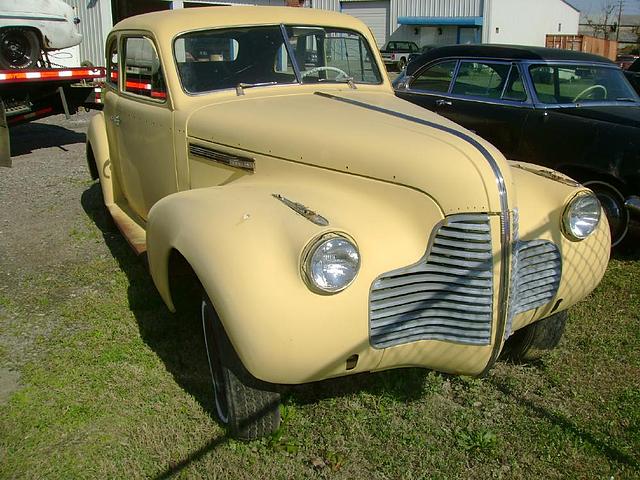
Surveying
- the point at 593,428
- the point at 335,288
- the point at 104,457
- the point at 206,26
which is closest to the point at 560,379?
the point at 593,428

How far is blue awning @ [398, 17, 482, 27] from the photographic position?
33.0 meters

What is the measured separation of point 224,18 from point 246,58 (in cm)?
30

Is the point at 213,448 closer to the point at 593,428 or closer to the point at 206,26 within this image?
the point at 593,428

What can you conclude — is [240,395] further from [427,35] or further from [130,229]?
[427,35]

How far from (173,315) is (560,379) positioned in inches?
92.1

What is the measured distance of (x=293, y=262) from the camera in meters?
2.38

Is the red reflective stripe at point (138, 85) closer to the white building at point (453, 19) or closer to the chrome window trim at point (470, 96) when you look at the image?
the chrome window trim at point (470, 96)

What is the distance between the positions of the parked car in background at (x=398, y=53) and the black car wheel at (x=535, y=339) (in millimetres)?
28161

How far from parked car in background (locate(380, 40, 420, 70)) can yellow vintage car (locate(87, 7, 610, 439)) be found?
2803cm

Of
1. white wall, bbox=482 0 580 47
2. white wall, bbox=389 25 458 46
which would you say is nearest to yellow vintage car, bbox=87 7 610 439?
white wall, bbox=482 0 580 47

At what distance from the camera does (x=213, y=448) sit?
2793 mm

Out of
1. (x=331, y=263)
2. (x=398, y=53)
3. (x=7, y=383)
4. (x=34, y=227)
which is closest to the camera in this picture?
(x=331, y=263)

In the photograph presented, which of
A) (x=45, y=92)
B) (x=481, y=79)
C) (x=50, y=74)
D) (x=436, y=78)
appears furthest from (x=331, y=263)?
(x=45, y=92)

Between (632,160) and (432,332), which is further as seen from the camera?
(632,160)
